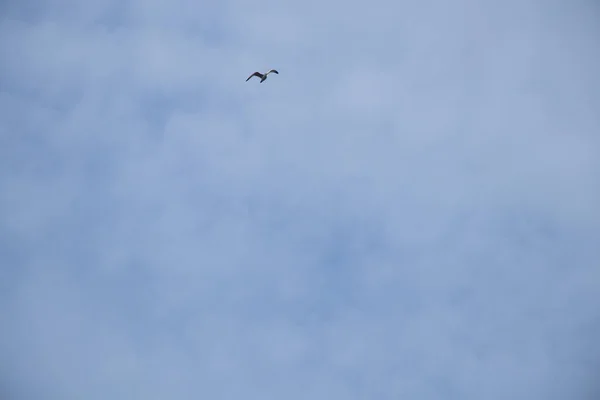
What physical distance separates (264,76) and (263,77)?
29 centimetres

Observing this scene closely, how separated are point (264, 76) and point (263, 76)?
0.82 ft

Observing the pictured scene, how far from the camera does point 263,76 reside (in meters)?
105

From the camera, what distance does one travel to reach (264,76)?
10562 cm

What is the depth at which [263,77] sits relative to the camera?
346ft

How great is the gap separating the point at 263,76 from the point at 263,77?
0.17 m
